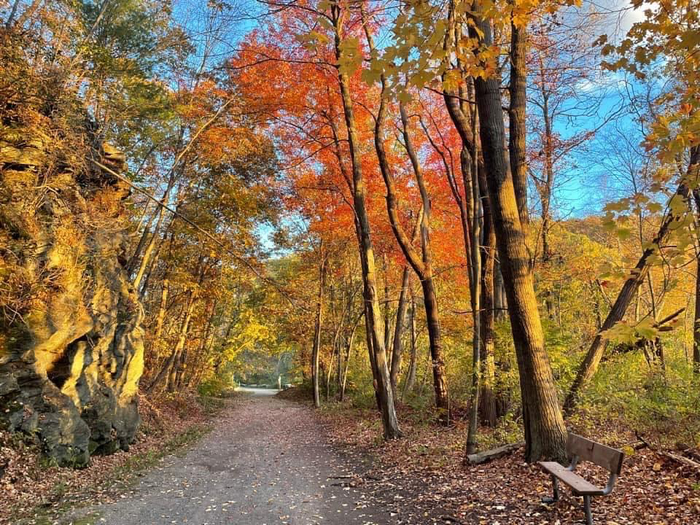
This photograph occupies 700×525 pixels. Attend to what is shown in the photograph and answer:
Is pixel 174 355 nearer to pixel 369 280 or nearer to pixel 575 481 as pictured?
pixel 369 280

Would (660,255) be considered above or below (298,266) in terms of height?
below

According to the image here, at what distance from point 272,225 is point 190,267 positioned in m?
3.70

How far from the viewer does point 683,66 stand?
10.5 ft

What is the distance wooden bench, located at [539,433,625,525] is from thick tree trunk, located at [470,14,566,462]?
35cm

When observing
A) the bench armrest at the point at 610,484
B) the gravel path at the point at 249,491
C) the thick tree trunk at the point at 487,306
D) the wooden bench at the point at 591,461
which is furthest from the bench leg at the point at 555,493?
the thick tree trunk at the point at 487,306

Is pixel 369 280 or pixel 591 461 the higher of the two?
pixel 369 280

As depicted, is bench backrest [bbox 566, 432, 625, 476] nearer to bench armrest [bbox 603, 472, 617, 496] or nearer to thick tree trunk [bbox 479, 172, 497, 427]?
bench armrest [bbox 603, 472, 617, 496]

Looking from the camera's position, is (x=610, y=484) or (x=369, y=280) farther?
(x=369, y=280)

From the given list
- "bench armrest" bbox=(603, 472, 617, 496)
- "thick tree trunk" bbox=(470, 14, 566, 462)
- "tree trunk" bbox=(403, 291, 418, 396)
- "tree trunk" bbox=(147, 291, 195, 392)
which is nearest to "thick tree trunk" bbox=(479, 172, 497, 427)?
"thick tree trunk" bbox=(470, 14, 566, 462)

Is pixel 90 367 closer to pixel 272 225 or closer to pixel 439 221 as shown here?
pixel 272 225

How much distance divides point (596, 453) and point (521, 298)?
6.50 ft

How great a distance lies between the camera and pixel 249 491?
6.71 meters

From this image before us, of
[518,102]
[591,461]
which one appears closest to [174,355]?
[518,102]

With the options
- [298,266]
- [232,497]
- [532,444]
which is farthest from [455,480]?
[298,266]
